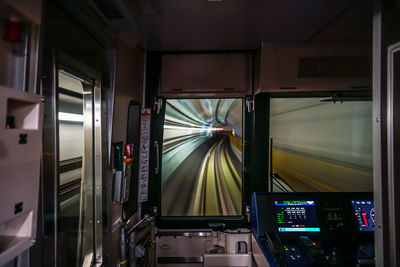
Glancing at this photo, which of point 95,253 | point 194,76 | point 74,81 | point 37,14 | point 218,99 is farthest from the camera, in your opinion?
point 218,99

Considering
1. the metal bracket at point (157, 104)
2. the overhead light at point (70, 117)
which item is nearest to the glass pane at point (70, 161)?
the overhead light at point (70, 117)

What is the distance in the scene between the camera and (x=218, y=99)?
2811 mm

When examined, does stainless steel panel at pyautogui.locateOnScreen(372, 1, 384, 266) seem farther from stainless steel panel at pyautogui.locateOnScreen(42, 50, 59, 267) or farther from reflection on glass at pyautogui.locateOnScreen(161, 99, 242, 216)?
reflection on glass at pyautogui.locateOnScreen(161, 99, 242, 216)

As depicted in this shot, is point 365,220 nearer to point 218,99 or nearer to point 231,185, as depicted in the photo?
point 231,185

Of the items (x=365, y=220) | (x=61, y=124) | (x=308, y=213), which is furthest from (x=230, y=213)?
(x=61, y=124)

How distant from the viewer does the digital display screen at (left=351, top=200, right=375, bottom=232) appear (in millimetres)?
2115

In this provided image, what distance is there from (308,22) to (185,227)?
2648 millimetres

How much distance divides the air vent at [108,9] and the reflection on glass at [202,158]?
4.45ft

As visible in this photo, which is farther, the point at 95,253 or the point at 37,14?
the point at 95,253

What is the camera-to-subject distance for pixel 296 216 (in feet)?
7.02

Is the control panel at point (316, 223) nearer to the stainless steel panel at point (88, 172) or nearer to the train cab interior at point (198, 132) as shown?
the train cab interior at point (198, 132)

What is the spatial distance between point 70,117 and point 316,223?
241 centimetres

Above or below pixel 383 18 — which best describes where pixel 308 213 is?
below

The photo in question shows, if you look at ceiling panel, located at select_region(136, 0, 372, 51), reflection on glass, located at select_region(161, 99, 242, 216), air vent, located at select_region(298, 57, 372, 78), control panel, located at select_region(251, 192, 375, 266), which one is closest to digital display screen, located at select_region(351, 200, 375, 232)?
control panel, located at select_region(251, 192, 375, 266)
